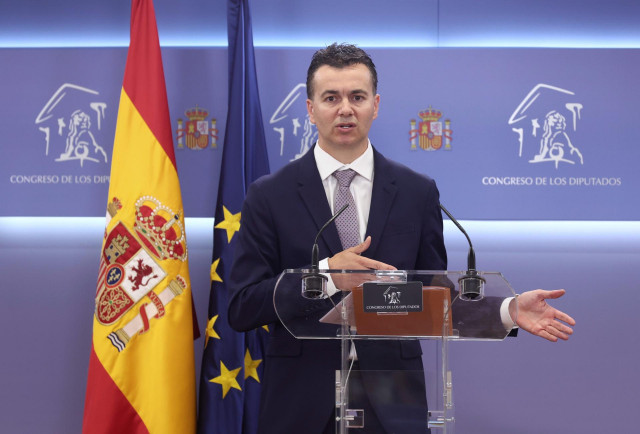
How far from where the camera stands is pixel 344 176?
243 cm

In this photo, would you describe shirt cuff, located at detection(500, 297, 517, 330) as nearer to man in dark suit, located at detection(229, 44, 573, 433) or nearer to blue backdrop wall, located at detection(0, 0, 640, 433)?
man in dark suit, located at detection(229, 44, 573, 433)

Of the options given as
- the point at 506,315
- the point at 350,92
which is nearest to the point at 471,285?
the point at 506,315

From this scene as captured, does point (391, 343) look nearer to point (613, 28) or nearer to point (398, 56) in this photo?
point (398, 56)

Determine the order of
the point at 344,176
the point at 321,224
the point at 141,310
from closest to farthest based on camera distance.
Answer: the point at 321,224 < the point at 344,176 < the point at 141,310

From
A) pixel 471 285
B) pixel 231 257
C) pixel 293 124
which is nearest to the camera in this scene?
pixel 471 285

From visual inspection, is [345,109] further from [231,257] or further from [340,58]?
[231,257]

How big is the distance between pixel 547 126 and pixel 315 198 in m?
1.92

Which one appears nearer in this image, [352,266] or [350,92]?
[352,266]

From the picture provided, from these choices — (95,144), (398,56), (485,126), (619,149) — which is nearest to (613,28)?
(619,149)

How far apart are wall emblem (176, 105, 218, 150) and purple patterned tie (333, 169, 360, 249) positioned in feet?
4.96

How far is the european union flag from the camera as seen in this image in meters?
3.38

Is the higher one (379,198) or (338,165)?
(338,165)

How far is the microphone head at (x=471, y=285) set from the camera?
1.66 meters

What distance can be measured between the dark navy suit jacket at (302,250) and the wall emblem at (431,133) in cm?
131
